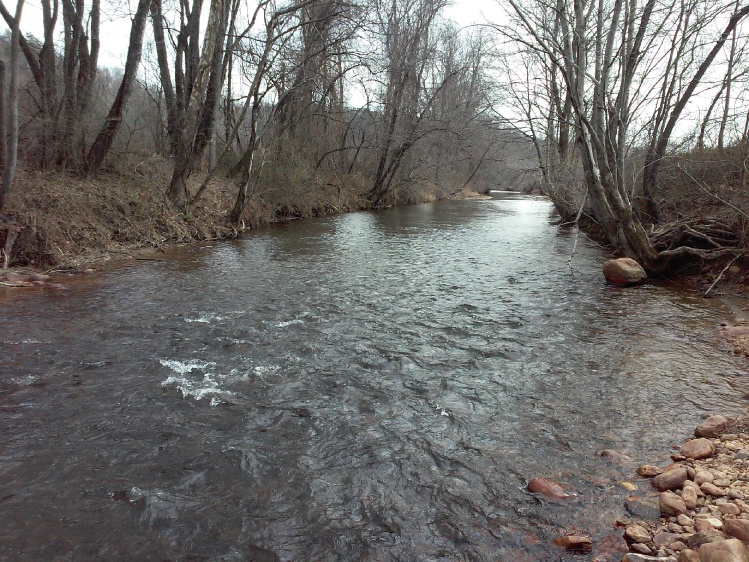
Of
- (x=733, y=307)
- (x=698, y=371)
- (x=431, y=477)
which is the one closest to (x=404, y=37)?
(x=733, y=307)

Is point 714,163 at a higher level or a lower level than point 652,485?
higher

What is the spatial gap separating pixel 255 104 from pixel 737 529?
16.0 metres

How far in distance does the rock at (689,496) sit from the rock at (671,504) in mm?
29

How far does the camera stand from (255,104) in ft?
50.8

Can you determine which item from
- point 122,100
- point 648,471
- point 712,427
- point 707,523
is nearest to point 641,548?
point 707,523

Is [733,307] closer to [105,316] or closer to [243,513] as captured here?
[243,513]

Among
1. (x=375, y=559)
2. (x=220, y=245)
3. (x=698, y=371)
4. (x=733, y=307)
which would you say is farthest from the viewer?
(x=220, y=245)

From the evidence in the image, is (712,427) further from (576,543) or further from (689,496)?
(576,543)

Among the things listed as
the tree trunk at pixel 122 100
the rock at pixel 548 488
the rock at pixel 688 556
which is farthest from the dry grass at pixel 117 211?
the rock at pixel 688 556

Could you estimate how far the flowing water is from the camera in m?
2.98

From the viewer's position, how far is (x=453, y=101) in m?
32.0

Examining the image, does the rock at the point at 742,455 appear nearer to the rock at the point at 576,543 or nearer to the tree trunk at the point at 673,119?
the rock at the point at 576,543

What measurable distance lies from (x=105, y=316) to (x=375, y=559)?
5844mm

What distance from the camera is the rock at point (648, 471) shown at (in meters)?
3.46
